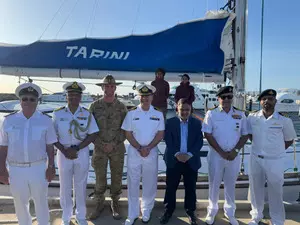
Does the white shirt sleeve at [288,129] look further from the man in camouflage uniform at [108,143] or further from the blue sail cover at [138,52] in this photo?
the man in camouflage uniform at [108,143]

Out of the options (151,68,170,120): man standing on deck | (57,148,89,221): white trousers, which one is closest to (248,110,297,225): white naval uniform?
(151,68,170,120): man standing on deck

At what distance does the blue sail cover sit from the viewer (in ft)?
11.9

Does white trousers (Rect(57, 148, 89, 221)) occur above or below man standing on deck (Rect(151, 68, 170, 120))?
below

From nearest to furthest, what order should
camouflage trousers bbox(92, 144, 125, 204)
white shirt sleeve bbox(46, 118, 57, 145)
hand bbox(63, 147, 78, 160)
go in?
white shirt sleeve bbox(46, 118, 57, 145) → hand bbox(63, 147, 78, 160) → camouflage trousers bbox(92, 144, 125, 204)

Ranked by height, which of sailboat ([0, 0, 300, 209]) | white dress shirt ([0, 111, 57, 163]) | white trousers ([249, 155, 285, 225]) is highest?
sailboat ([0, 0, 300, 209])

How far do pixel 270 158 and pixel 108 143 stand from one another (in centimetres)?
187

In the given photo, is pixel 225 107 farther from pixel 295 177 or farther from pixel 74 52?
pixel 74 52

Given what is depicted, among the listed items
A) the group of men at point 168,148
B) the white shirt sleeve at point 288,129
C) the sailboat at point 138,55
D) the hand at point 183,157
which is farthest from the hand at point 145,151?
the white shirt sleeve at point 288,129

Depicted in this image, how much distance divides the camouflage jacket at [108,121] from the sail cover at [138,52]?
660 millimetres

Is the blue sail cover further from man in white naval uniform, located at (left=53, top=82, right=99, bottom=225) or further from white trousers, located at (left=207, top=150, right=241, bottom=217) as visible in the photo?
white trousers, located at (left=207, top=150, right=241, bottom=217)

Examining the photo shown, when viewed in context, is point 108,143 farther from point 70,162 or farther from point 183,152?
point 183,152

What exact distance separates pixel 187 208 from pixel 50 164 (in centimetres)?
168

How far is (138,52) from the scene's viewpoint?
144 inches

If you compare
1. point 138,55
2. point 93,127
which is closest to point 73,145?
point 93,127
